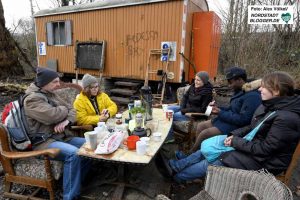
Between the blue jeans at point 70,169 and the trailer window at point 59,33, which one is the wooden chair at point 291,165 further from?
the trailer window at point 59,33

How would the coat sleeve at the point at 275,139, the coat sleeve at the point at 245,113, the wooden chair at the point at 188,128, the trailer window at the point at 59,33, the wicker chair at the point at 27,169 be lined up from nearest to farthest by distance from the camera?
the coat sleeve at the point at 275,139 < the wicker chair at the point at 27,169 < the coat sleeve at the point at 245,113 < the wooden chair at the point at 188,128 < the trailer window at the point at 59,33

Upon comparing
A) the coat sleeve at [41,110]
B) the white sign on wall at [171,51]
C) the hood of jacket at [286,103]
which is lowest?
the coat sleeve at [41,110]

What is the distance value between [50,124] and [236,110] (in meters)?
2.24

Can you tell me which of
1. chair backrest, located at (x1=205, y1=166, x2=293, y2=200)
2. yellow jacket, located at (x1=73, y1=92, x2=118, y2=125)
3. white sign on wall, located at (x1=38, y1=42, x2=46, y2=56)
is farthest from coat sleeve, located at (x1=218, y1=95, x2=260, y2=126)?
white sign on wall, located at (x1=38, y1=42, x2=46, y2=56)

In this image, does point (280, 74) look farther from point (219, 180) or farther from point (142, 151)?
point (142, 151)

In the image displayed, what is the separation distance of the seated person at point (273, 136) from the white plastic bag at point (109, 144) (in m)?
0.99

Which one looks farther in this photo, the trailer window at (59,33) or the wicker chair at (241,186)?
the trailer window at (59,33)

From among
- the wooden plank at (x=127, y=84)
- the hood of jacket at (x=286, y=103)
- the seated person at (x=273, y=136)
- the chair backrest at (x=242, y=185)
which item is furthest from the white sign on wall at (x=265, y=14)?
the chair backrest at (x=242, y=185)

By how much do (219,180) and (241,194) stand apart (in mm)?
194

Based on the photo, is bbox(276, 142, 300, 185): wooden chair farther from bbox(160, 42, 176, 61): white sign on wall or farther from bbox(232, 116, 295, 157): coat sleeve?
bbox(160, 42, 176, 61): white sign on wall

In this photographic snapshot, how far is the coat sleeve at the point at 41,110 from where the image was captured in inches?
96.1

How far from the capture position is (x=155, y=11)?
6.52m

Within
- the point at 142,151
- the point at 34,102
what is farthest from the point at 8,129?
the point at 142,151

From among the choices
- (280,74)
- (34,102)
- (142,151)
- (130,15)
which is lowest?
(142,151)
